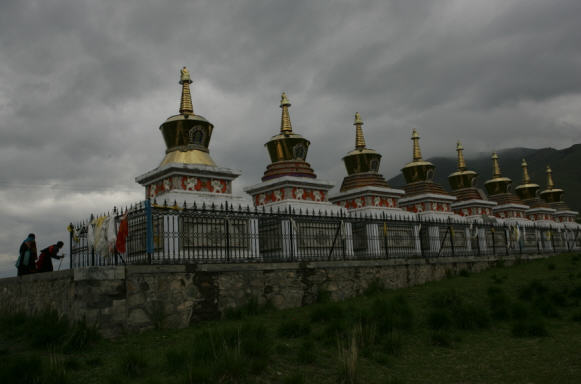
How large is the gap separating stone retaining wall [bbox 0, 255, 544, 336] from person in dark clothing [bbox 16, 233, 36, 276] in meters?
0.50

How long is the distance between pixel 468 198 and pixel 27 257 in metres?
32.1

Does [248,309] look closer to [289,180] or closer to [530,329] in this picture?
[530,329]

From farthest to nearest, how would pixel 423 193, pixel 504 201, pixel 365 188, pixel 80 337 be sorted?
1. pixel 504 201
2. pixel 423 193
3. pixel 365 188
4. pixel 80 337

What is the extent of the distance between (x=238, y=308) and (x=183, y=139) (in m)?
10.2

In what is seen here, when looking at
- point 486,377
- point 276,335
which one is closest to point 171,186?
point 276,335

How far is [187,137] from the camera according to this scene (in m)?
21.3

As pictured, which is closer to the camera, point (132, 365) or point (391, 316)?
point (132, 365)

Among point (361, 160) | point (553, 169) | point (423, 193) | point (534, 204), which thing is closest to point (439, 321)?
point (361, 160)

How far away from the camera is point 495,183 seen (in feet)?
152

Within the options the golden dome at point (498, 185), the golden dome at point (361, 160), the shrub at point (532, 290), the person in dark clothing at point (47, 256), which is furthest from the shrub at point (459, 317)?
the golden dome at point (498, 185)

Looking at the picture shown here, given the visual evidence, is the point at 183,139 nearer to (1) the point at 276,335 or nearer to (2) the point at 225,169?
(2) the point at 225,169

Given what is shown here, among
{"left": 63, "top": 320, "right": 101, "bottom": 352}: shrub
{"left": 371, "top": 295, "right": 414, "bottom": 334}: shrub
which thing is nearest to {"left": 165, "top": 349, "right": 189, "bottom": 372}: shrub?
{"left": 63, "top": 320, "right": 101, "bottom": 352}: shrub

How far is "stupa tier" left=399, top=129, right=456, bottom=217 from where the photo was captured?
33.0m

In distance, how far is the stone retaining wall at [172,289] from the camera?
1103 centimetres
